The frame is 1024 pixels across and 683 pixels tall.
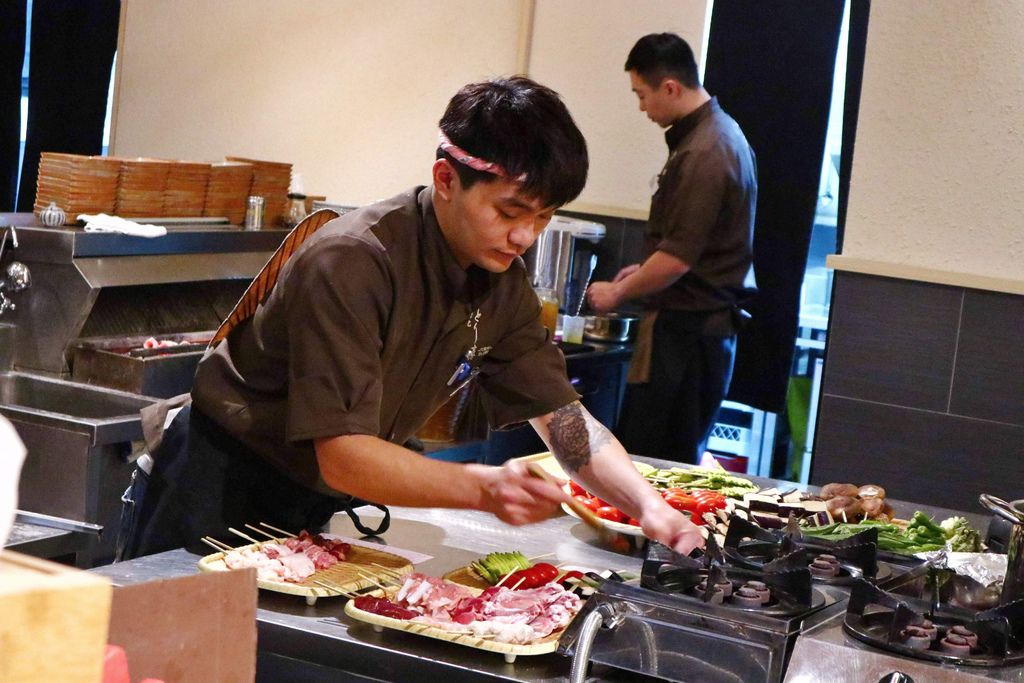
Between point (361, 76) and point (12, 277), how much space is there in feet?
8.73

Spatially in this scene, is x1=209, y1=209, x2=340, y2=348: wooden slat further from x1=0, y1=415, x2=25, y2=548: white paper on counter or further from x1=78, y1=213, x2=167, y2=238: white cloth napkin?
x1=78, y1=213, x2=167, y2=238: white cloth napkin

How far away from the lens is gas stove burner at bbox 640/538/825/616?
1.89 meters

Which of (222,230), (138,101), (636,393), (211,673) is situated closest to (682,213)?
(636,393)

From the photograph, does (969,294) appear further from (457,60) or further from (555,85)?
(457,60)

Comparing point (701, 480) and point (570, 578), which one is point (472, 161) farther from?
point (701, 480)

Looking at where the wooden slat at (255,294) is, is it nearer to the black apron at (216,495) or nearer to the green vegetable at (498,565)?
the black apron at (216,495)

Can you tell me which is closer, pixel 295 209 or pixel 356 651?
pixel 356 651

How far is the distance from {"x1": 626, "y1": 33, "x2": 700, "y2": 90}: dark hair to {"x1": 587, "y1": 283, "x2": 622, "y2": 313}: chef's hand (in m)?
0.82

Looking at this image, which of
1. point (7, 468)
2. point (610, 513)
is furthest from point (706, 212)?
point (7, 468)

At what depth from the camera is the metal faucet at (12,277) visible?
4078mm

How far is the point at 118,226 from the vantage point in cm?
435

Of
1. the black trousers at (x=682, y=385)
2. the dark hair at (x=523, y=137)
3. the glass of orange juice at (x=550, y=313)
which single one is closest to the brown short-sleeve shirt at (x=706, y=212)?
the black trousers at (x=682, y=385)

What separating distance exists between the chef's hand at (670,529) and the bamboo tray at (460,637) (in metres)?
0.45

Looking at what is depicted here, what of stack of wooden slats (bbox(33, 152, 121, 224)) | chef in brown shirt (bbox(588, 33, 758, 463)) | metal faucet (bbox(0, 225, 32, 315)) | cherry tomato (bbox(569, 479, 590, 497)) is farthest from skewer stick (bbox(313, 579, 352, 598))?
chef in brown shirt (bbox(588, 33, 758, 463))
